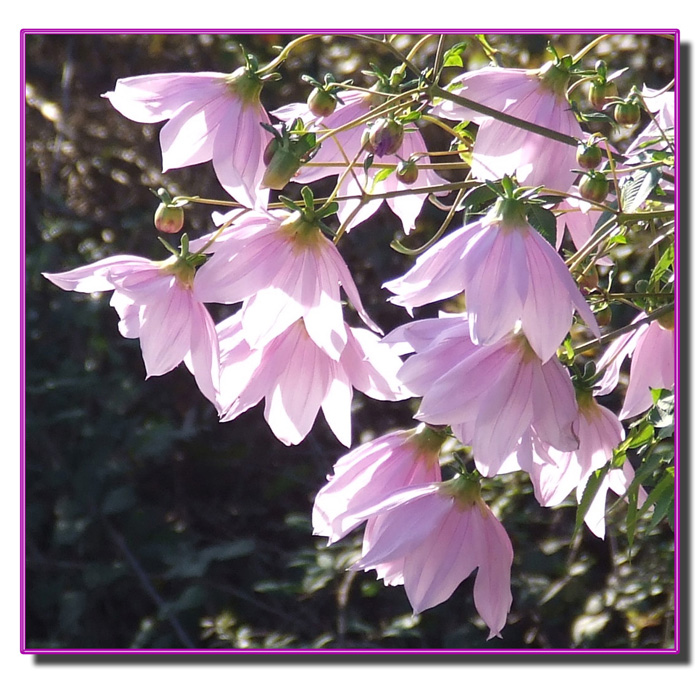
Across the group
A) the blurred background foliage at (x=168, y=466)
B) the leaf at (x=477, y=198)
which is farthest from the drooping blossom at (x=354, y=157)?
the blurred background foliage at (x=168, y=466)

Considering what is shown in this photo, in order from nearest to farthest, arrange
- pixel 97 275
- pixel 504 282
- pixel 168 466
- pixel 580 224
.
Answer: pixel 504 282 → pixel 97 275 → pixel 580 224 → pixel 168 466

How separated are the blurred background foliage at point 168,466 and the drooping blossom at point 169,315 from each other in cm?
88

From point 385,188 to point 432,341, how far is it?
0.62ft

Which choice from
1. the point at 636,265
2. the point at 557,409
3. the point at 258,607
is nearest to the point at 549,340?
the point at 557,409

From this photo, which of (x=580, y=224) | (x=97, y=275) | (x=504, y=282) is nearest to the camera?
(x=504, y=282)

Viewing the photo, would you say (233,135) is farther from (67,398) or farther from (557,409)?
(67,398)

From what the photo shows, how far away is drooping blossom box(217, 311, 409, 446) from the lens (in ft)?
1.97

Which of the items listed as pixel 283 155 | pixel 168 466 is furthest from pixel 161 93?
pixel 168 466

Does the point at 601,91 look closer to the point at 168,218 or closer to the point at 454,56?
the point at 454,56

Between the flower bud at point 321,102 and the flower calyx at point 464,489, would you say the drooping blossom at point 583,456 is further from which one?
the flower bud at point 321,102

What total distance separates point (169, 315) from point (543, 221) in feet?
0.73

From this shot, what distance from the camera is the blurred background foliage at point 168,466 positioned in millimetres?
1490

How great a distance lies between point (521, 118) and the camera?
2.12ft

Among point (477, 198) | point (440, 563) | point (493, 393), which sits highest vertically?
point (477, 198)
